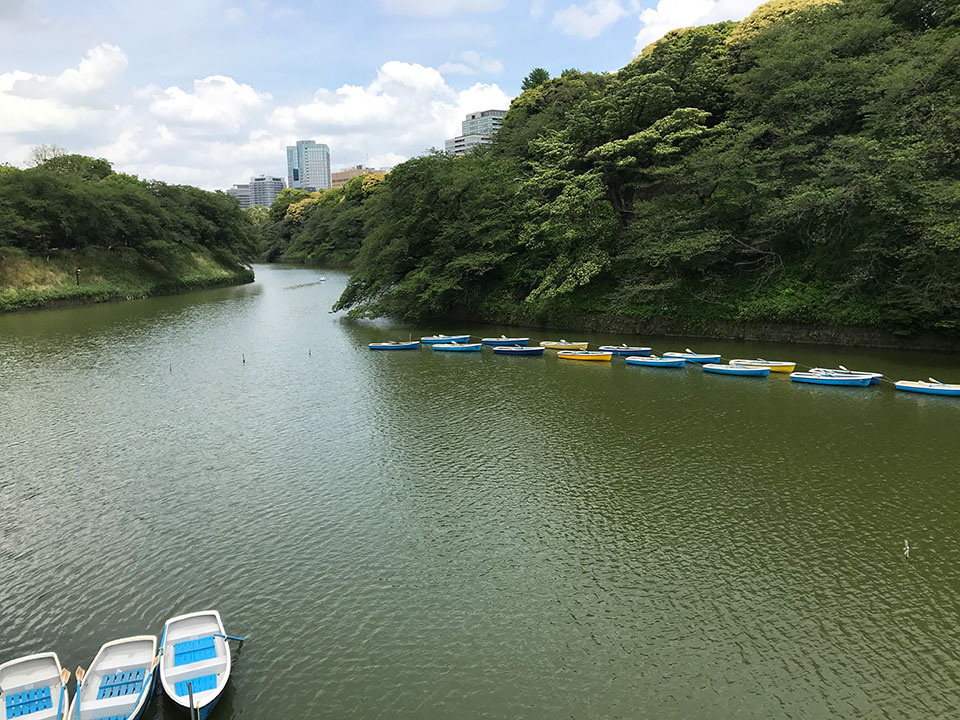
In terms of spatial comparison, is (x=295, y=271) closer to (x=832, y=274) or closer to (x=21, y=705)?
(x=832, y=274)

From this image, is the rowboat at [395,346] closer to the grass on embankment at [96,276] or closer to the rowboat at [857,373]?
the rowboat at [857,373]

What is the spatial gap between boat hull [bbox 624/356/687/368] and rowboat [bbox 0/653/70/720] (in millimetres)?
22694

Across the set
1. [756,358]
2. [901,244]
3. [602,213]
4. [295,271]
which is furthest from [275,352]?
[295,271]

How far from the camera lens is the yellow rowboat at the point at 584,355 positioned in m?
27.4

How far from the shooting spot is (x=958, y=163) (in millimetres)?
23609

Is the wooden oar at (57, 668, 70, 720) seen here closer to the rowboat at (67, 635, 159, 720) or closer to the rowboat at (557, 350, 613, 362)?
the rowboat at (67, 635, 159, 720)

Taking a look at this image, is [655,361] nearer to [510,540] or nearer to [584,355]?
[584,355]

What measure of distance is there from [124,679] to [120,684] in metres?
0.08

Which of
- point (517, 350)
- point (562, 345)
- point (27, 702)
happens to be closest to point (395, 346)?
point (517, 350)

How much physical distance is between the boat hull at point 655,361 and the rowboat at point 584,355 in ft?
3.35

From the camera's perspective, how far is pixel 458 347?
30.8 metres

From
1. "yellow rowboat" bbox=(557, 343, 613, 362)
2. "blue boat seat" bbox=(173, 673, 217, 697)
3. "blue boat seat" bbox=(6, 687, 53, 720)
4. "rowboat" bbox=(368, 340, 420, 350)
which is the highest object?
"yellow rowboat" bbox=(557, 343, 613, 362)

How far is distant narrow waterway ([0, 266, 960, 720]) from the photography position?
8656 millimetres

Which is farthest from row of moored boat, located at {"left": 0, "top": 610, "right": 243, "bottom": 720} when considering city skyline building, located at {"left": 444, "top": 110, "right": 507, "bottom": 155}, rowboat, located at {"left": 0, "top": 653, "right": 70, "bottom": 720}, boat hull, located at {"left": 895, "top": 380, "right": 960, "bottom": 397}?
city skyline building, located at {"left": 444, "top": 110, "right": 507, "bottom": 155}
